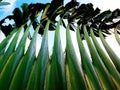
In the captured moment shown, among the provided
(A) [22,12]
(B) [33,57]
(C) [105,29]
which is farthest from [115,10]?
(B) [33,57]

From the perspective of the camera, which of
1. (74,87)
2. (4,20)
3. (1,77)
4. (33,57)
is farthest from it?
(4,20)

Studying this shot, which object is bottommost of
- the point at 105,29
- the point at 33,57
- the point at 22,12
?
the point at 105,29

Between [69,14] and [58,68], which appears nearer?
[58,68]

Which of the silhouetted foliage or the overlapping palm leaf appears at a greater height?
the overlapping palm leaf

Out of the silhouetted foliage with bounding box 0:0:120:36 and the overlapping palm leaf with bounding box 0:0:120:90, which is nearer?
the overlapping palm leaf with bounding box 0:0:120:90

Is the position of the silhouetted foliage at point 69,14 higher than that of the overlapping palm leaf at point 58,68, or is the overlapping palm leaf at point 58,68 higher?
the overlapping palm leaf at point 58,68

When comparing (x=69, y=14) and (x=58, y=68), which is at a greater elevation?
(x=58, y=68)

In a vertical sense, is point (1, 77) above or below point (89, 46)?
above

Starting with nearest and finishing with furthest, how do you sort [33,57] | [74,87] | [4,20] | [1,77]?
[74,87]
[1,77]
[33,57]
[4,20]

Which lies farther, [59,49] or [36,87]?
→ [59,49]

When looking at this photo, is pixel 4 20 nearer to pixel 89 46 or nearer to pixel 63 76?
pixel 89 46

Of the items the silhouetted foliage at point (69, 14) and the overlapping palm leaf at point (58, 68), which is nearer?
the overlapping palm leaf at point (58, 68)
